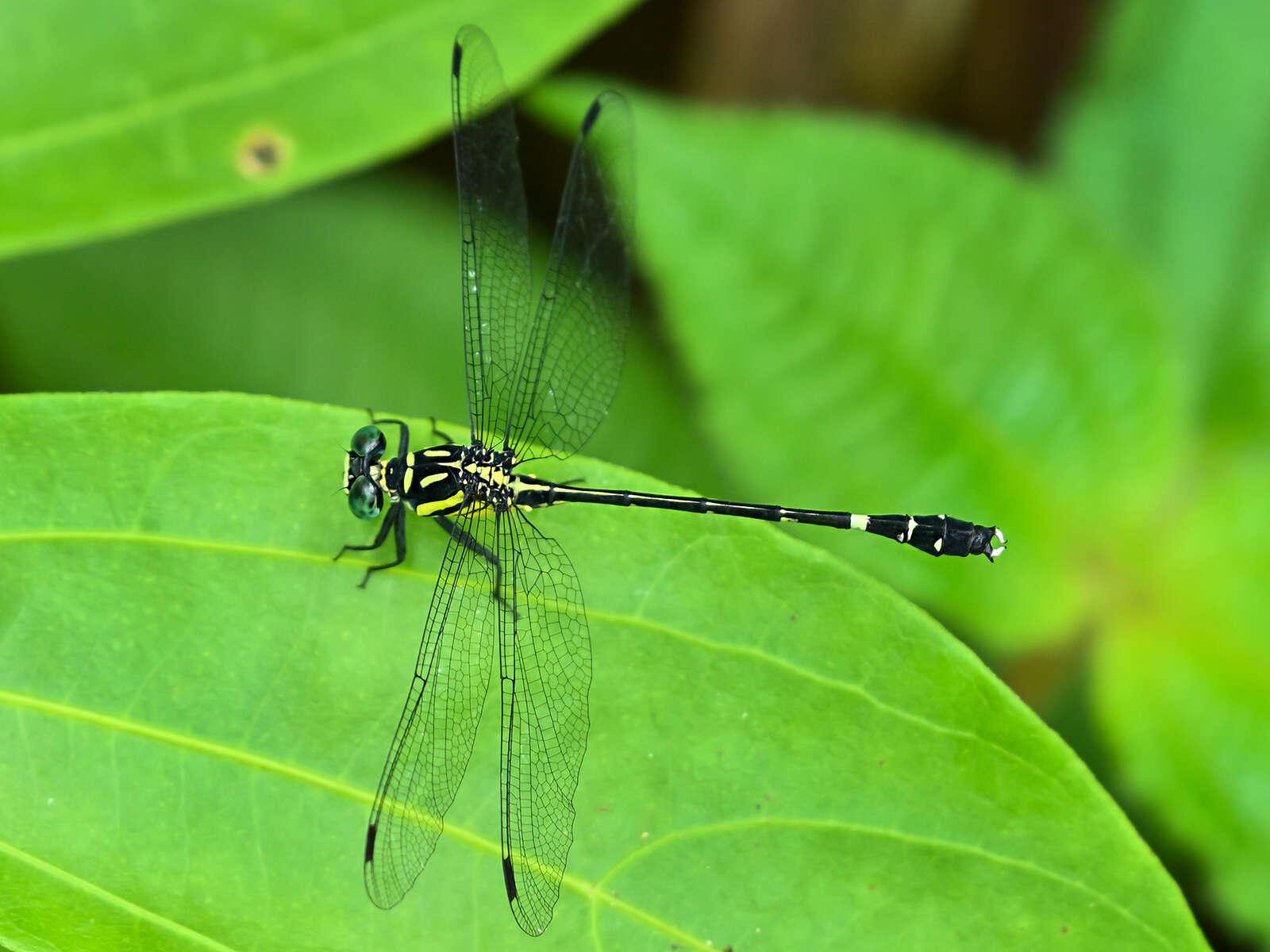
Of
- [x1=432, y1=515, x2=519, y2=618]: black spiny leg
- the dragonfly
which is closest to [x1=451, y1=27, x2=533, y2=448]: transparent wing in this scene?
the dragonfly

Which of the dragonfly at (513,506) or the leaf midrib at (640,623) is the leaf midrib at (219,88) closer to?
the dragonfly at (513,506)

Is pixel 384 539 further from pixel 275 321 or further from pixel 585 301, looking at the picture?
pixel 275 321

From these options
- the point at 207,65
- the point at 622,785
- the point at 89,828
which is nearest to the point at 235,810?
the point at 89,828

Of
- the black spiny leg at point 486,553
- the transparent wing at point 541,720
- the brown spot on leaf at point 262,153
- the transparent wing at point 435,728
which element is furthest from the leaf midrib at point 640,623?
the brown spot on leaf at point 262,153

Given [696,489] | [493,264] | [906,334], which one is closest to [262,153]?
[493,264]

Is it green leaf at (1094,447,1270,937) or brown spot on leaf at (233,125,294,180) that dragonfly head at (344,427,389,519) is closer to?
brown spot on leaf at (233,125,294,180)

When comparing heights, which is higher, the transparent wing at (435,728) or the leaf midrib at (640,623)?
the leaf midrib at (640,623)

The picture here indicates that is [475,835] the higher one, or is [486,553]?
[486,553]
